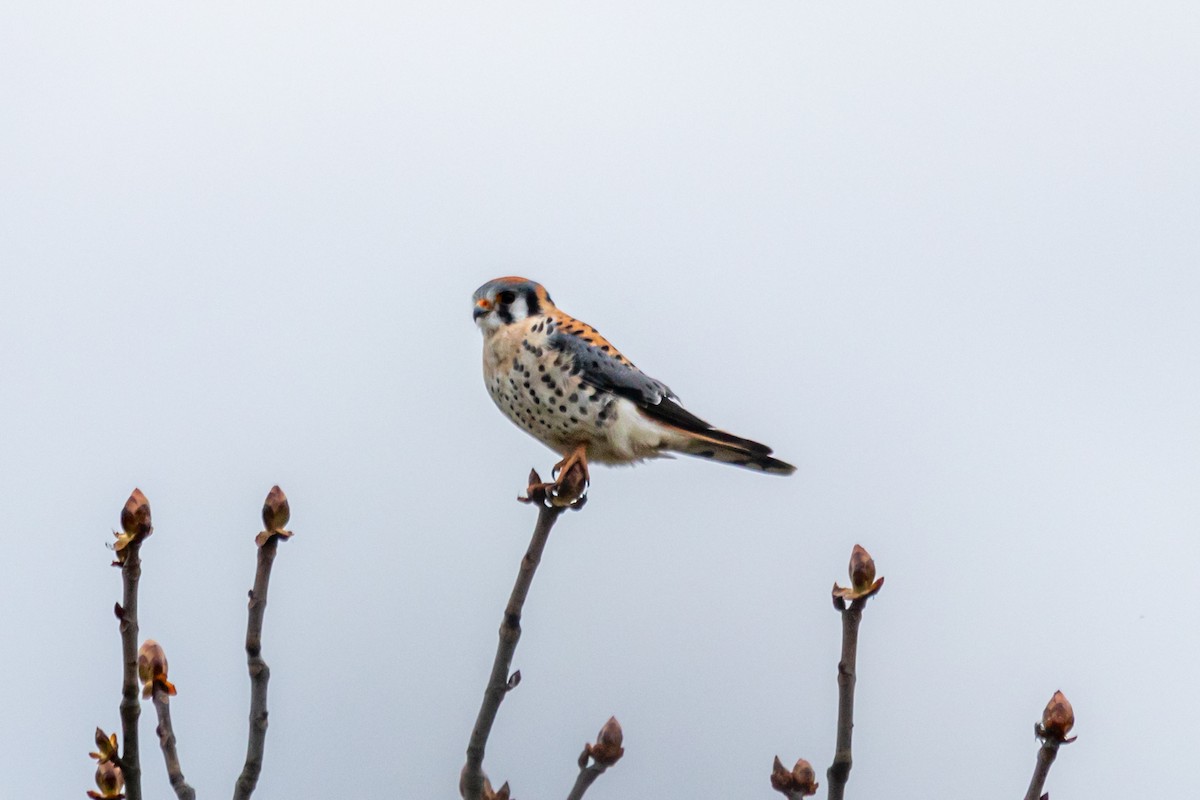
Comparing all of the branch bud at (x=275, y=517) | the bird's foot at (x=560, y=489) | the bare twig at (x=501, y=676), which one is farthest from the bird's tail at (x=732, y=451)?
the branch bud at (x=275, y=517)

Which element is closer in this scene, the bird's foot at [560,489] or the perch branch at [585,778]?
the perch branch at [585,778]

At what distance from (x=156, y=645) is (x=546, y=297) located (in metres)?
3.60

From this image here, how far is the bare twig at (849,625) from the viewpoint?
2.43 meters

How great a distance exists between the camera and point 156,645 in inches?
112

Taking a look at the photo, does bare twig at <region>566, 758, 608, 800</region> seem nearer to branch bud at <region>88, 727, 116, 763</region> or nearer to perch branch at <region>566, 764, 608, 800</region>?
perch branch at <region>566, 764, 608, 800</region>

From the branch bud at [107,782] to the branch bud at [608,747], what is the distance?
0.91 metres

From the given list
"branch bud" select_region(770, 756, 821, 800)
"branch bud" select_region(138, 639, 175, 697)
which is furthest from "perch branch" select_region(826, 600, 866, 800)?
"branch bud" select_region(138, 639, 175, 697)

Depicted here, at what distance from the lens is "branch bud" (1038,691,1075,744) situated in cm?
247

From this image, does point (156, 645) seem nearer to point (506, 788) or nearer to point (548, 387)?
point (506, 788)

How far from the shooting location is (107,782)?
2635 millimetres

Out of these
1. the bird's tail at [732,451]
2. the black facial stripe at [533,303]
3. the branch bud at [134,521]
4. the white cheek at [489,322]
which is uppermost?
the black facial stripe at [533,303]

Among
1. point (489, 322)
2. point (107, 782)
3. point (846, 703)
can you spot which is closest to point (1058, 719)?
point (846, 703)

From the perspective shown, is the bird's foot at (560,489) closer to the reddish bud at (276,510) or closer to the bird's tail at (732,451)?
the reddish bud at (276,510)

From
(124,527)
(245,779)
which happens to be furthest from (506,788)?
(124,527)
